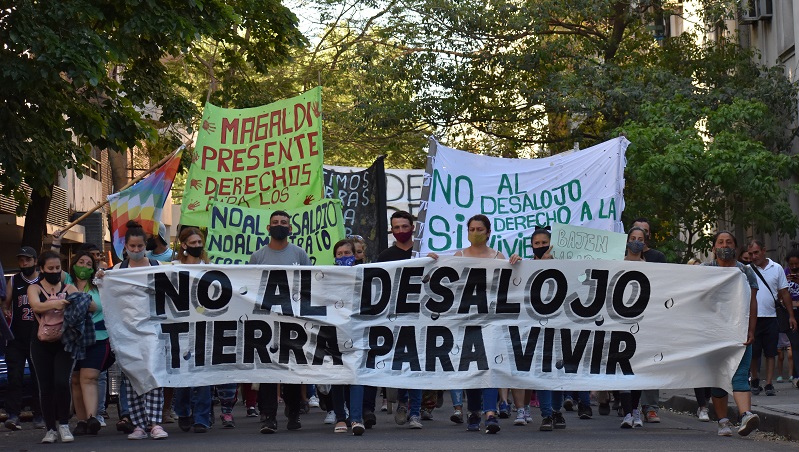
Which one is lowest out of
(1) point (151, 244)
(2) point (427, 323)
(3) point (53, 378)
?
(3) point (53, 378)

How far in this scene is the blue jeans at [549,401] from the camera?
434 inches

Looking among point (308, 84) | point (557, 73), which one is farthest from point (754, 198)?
point (308, 84)

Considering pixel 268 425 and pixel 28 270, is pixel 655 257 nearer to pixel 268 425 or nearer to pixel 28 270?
pixel 268 425

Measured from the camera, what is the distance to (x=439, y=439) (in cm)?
1038

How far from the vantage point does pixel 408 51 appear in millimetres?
27656

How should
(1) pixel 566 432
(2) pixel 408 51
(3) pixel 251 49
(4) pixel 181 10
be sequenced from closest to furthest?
(1) pixel 566 432, (4) pixel 181 10, (3) pixel 251 49, (2) pixel 408 51

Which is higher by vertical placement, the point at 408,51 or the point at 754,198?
the point at 408,51

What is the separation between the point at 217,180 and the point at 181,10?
5.73 metres

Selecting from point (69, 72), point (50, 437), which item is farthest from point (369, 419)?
point (69, 72)

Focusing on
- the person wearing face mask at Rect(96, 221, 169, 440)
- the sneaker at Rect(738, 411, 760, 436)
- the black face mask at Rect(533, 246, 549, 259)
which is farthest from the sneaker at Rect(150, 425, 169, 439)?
the sneaker at Rect(738, 411, 760, 436)

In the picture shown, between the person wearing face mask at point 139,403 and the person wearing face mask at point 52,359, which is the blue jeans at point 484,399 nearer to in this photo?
the person wearing face mask at point 139,403

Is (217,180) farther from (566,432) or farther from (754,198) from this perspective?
(754,198)

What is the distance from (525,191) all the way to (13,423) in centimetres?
584

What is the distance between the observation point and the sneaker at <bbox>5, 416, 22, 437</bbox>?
1269 cm
